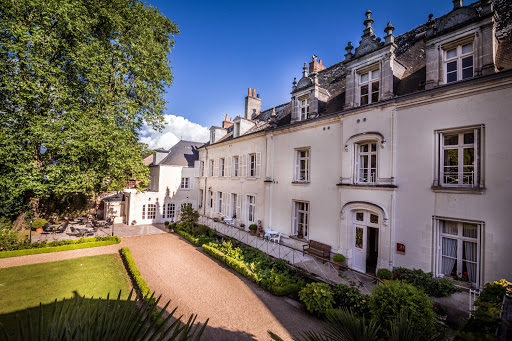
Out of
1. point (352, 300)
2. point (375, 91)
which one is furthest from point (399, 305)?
point (375, 91)

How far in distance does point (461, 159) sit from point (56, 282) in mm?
14970

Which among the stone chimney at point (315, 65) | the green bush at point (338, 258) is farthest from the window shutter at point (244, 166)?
the green bush at point (338, 258)

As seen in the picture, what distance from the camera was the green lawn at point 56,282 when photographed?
7.18 meters

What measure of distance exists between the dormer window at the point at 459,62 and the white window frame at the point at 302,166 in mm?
6017

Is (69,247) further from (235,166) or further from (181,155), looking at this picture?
(181,155)

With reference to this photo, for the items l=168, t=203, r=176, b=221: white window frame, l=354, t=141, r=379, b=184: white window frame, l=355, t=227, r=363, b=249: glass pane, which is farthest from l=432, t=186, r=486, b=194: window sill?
l=168, t=203, r=176, b=221: white window frame

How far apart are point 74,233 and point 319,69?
19366mm

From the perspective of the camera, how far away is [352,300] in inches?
257

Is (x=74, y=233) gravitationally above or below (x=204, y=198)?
below

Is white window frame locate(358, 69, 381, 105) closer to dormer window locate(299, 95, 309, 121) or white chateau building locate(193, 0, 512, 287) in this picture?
white chateau building locate(193, 0, 512, 287)

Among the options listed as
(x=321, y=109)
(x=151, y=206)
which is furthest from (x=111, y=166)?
(x=321, y=109)

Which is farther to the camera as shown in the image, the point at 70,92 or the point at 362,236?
the point at 70,92

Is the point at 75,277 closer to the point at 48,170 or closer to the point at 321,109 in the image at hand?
the point at 48,170

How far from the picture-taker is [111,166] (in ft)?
41.9
